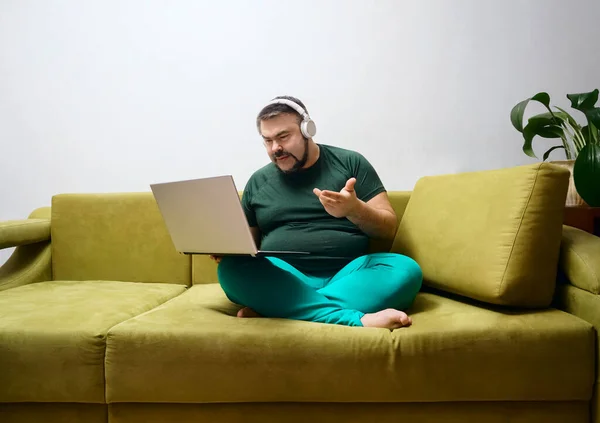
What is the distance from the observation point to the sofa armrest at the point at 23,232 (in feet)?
5.12

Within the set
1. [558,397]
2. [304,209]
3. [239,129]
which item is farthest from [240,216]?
[239,129]

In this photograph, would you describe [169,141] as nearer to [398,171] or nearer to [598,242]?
[398,171]

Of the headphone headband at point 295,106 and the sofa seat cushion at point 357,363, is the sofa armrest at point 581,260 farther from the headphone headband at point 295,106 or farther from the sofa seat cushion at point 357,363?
the headphone headband at point 295,106

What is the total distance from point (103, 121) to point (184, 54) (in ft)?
1.52

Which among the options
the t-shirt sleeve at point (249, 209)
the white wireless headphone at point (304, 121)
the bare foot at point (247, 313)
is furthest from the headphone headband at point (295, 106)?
the bare foot at point (247, 313)

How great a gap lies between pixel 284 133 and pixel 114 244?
0.80m

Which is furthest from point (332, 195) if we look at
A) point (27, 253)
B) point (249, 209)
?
point (27, 253)

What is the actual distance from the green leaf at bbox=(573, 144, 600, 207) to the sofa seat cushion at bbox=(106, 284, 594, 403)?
0.49 m

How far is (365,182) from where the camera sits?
1511mm

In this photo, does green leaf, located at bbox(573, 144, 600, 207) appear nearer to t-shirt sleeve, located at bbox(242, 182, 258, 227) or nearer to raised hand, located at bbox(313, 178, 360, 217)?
raised hand, located at bbox(313, 178, 360, 217)

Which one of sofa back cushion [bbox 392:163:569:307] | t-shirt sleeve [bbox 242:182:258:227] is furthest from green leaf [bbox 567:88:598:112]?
t-shirt sleeve [bbox 242:182:258:227]

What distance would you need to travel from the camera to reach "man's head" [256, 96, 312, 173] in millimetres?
1463

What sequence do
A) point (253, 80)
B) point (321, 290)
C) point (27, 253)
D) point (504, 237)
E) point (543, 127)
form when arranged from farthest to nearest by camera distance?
1. point (253, 80)
2. point (27, 253)
3. point (543, 127)
4. point (321, 290)
5. point (504, 237)

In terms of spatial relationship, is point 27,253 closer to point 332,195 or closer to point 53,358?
point 53,358
